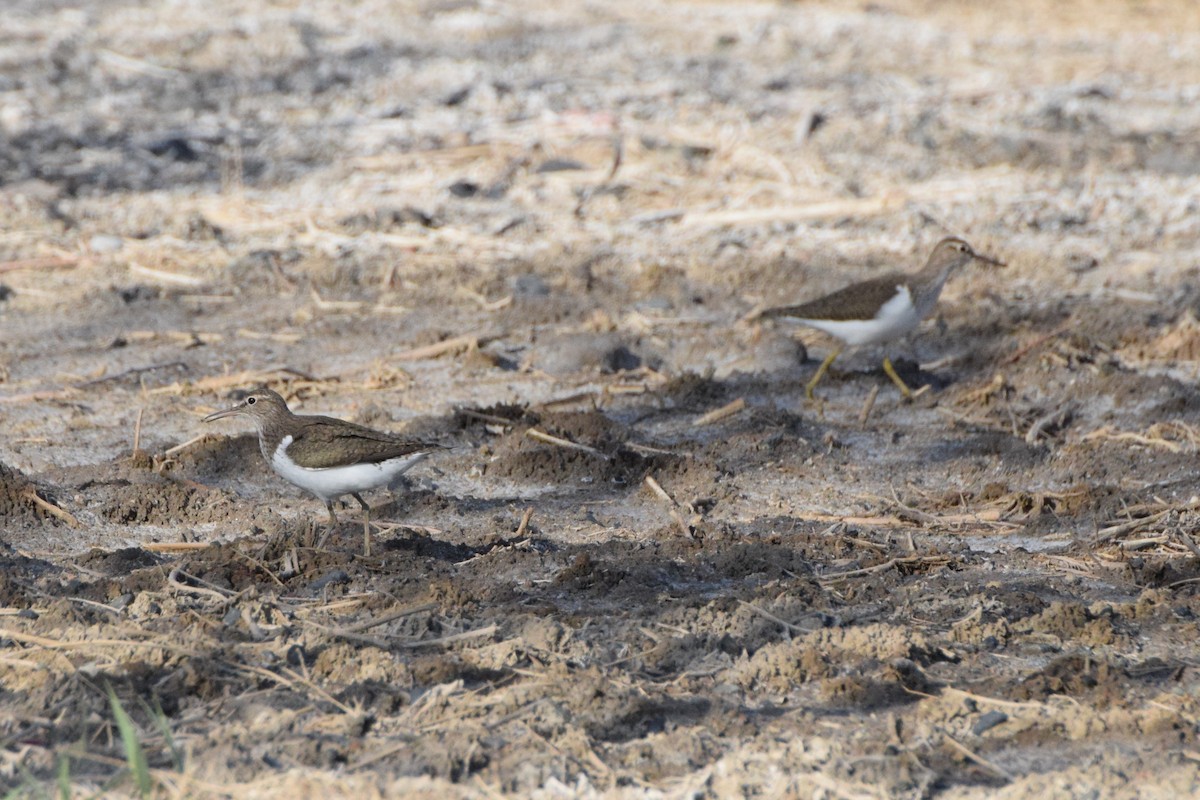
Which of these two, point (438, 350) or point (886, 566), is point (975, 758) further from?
point (438, 350)

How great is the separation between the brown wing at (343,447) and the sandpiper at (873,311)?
307 cm

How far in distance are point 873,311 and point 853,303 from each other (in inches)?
5.3

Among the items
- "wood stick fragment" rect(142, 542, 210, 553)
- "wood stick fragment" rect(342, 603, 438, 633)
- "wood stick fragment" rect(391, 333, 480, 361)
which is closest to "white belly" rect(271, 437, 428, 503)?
"wood stick fragment" rect(142, 542, 210, 553)

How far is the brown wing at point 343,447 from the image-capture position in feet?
18.6

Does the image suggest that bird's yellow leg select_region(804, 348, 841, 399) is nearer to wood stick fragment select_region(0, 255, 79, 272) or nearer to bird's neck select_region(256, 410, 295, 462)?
bird's neck select_region(256, 410, 295, 462)

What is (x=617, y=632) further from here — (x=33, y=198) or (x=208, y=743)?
(x=33, y=198)

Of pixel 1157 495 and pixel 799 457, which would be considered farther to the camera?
pixel 799 457

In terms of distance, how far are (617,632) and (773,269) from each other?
18.1 feet

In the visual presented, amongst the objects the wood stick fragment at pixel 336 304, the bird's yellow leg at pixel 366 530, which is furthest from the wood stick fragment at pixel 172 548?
the wood stick fragment at pixel 336 304

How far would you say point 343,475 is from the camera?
565 cm

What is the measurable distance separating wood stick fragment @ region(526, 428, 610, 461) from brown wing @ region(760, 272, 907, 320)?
189 centimetres

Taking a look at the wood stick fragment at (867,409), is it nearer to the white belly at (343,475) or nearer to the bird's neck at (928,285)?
the bird's neck at (928,285)

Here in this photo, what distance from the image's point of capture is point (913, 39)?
56.4ft

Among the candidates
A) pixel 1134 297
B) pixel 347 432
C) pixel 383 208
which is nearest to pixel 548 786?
pixel 347 432
